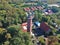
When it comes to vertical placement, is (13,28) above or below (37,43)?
above

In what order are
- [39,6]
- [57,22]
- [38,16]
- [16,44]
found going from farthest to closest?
[39,6], [38,16], [57,22], [16,44]

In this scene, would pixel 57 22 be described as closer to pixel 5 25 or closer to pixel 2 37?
pixel 5 25

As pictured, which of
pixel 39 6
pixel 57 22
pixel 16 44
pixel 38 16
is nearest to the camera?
pixel 16 44

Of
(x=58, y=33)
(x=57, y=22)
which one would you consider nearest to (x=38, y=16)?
(x=57, y=22)

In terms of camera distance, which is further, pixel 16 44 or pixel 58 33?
pixel 58 33

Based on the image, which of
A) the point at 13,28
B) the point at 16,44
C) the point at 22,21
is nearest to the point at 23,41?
the point at 16,44

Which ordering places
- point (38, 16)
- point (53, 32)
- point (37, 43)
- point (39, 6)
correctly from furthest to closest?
point (39, 6)
point (38, 16)
point (53, 32)
point (37, 43)

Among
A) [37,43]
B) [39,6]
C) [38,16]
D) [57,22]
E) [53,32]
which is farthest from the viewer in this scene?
[39,6]

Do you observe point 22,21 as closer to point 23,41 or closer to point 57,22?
point 57,22

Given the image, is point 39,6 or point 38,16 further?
point 39,6
